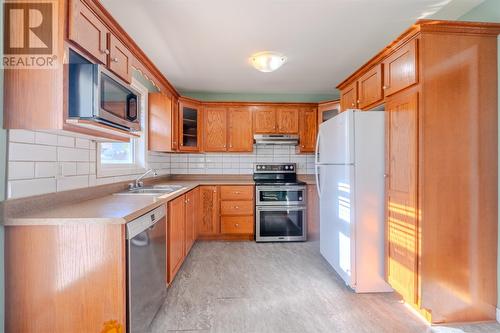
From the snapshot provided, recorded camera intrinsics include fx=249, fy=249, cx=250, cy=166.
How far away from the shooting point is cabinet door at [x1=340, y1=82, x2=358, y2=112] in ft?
8.96

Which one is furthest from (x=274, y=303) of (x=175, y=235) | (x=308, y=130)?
(x=308, y=130)

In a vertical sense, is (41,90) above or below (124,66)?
below

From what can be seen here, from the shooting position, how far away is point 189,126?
3.92 meters

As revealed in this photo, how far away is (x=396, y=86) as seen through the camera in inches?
79.5

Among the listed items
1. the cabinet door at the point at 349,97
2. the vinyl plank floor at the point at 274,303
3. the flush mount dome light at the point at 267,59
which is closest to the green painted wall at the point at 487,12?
the vinyl plank floor at the point at 274,303

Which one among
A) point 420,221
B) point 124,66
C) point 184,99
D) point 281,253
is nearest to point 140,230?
point 124,66

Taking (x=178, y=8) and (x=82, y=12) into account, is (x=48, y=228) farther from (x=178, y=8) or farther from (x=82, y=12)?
(x=178, y=8)

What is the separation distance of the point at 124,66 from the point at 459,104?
8.12ft

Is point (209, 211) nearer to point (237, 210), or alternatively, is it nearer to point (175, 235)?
point (237, 210)

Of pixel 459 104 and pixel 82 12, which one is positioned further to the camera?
pixel 459 104

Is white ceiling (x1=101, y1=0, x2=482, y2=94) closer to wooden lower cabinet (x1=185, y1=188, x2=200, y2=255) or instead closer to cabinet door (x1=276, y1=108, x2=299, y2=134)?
cabinet door (x1=276, y1=108, x2=299, y2=134)

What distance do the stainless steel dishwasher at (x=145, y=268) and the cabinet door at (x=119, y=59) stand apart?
40.9 inches

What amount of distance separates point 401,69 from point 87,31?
2.19 metres

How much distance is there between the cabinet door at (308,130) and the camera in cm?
412
